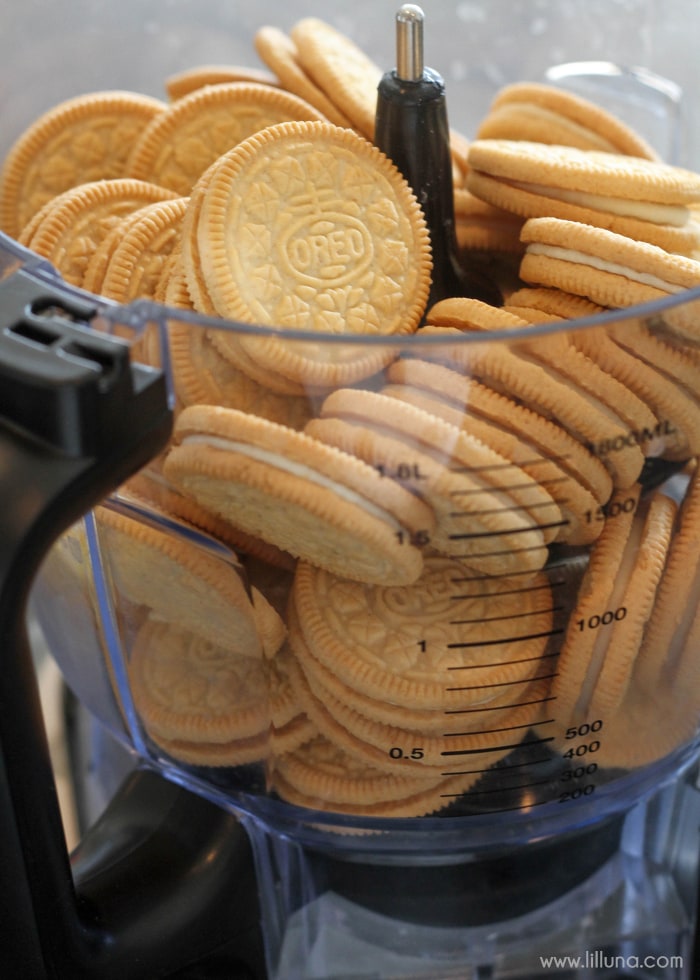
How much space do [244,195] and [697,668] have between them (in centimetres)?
29

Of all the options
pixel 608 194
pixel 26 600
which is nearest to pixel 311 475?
pixel 26 600

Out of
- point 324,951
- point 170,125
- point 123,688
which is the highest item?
point 170,125

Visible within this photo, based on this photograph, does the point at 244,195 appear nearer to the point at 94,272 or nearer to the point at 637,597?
the point at 94,272

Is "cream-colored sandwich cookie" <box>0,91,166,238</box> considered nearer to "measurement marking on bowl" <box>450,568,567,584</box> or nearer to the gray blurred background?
the gray blurred background

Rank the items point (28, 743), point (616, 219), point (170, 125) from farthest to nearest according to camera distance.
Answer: point (170, 125) < point (616, 219) < point (28, 743)

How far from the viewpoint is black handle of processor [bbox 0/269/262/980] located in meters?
0.37

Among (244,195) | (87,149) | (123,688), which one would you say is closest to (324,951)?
(123,688)

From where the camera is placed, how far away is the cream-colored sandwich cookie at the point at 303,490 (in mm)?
416

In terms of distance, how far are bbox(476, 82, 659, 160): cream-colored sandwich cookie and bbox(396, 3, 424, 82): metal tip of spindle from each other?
0.13 meters

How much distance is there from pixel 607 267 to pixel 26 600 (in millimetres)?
269

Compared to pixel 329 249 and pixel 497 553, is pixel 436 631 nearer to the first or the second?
pixel 497 553

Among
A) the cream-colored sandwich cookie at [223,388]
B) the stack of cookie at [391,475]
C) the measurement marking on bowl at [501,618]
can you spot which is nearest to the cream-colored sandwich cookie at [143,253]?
the stack of cookie at [391,475]

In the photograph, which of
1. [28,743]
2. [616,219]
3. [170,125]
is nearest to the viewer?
[28,743]

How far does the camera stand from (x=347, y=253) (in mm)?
521
